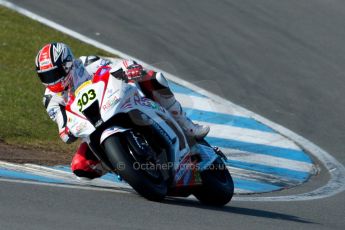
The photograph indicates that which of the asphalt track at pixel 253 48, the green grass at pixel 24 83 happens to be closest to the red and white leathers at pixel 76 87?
the asphalt track at pixel 253 48

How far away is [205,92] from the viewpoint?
42.8 feet

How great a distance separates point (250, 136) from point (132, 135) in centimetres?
472

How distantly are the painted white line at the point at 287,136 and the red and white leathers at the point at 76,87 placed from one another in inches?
53.3

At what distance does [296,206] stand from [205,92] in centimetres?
472

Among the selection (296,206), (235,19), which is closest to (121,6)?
(235,19)

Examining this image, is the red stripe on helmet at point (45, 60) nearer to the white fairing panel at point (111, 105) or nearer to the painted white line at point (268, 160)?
the white fairing panel at point (111, 105)

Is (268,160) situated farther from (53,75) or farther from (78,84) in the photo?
(53,75)

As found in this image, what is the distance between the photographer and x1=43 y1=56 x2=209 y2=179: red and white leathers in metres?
7.39

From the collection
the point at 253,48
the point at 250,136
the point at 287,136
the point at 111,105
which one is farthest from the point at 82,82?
the point at 253,48

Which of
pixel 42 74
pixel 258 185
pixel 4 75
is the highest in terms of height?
pixel 42 74

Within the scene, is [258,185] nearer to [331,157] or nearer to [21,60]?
[331,157]

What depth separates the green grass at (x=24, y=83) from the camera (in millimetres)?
10391

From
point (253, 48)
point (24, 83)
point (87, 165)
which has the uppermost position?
point (253, 48)

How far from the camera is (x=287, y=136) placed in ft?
38.9
